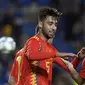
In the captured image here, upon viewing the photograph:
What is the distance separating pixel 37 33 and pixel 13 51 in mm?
6253

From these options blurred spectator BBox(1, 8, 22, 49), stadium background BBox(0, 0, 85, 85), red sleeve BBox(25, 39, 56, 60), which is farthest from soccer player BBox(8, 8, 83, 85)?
blurred spectator BBox(1, 8, 22, 49)

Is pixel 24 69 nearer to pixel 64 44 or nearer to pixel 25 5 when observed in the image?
pixel 64 44

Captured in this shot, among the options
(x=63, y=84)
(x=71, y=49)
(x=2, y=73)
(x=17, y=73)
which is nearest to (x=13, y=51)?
(x=2, y=73)

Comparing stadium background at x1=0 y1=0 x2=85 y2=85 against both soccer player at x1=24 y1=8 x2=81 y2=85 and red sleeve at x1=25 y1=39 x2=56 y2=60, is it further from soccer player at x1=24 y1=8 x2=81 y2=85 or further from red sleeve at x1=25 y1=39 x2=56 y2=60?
red sleeve at x1=25 y1=39 x2=56 y2=60

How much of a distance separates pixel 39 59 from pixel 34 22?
8.03 m

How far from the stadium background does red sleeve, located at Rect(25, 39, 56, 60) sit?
660 cm

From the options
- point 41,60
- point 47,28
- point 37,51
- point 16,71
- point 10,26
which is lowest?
point 10,26

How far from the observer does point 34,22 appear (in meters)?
14.3

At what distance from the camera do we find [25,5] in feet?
48.3

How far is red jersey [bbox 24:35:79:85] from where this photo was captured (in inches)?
247

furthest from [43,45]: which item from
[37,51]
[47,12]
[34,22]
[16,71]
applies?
[34,22]

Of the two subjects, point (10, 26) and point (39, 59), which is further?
point (10, 26)

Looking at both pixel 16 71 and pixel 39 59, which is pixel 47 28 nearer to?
pixel 39 59

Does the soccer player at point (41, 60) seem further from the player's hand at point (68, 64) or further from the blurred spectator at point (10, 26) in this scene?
the blurred spectator at point (10, 26)
